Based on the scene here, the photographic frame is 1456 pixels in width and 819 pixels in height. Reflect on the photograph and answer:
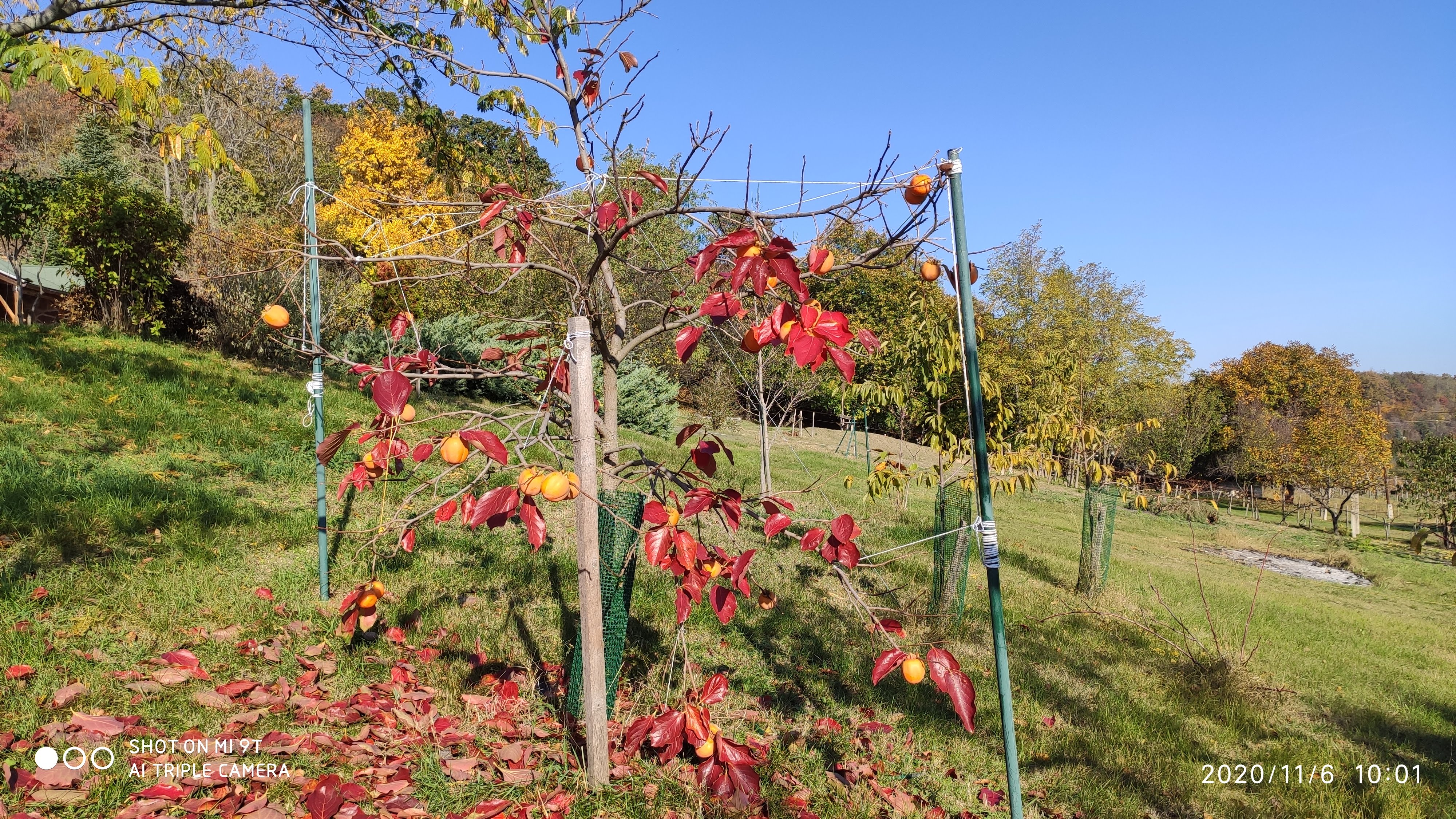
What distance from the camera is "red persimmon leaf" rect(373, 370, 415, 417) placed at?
1373 mm

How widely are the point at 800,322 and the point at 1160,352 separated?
32602 millimetres

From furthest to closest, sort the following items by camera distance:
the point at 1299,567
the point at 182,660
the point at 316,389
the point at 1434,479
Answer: the point at 1434,479 → the point at 1299,567 → the point at 316,389 → the point at 182,660

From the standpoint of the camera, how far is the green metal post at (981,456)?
2031 mm

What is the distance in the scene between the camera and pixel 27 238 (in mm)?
9242

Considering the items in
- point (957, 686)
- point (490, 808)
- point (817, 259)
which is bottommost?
point (490, 808)

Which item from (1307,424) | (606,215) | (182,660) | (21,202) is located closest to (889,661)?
(606,215)

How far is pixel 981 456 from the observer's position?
2.06 m

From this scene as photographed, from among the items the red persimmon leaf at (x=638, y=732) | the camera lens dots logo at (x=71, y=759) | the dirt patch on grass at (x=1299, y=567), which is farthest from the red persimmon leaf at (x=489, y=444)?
the dirt patch on grass at (x=1299, y=567)

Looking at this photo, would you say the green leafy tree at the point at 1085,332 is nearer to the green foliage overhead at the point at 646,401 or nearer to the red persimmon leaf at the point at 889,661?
the green foliage overhead at the point at 646,401

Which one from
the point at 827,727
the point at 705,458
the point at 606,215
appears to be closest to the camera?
the point at 606,215

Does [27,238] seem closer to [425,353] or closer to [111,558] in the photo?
[111,558]

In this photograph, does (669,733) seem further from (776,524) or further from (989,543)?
(989,543)
